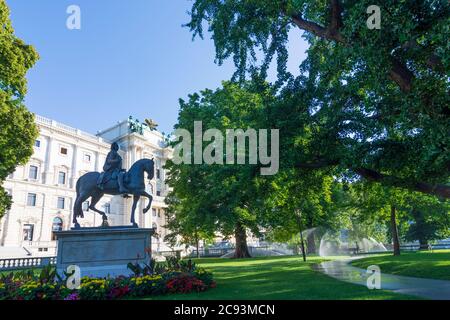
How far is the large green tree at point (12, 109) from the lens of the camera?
2362 centimetres

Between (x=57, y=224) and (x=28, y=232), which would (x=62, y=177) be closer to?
(x=57, y=224)

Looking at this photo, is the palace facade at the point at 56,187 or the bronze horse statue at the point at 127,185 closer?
the bronze horse statue at the point at 127,185

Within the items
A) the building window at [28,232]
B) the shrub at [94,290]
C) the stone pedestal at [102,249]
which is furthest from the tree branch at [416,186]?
the building window at [28,232]

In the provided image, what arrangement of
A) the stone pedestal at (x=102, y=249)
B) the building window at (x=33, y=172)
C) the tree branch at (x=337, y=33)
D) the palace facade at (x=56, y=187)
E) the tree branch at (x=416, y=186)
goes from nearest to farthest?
the tree branch at (x=337, y=33) → the tree branch at (x=416, y=186) → the stone pedestal at (x=102, y=249) → the palace facade at (x=56, y=187) → the building window at (x=33, y=172)

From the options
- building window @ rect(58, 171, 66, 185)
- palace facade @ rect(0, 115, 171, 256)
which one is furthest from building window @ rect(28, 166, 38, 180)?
building window @ rect(58, 171, 66, 185)

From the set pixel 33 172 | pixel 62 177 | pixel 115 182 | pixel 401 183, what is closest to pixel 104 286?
pixel 115 182

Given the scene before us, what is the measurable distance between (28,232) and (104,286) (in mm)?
50224

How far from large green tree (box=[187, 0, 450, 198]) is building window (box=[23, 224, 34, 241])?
49707mm

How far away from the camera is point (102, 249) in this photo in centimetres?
1423

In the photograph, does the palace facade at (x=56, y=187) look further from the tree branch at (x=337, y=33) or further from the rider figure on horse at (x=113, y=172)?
the tree branch at (x=337, y=33)

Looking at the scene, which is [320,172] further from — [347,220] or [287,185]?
[347,220]

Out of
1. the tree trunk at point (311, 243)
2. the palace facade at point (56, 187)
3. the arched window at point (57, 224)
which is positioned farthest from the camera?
the arched window at point (57, 224)

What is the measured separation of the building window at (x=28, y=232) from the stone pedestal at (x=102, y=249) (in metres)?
45.5
